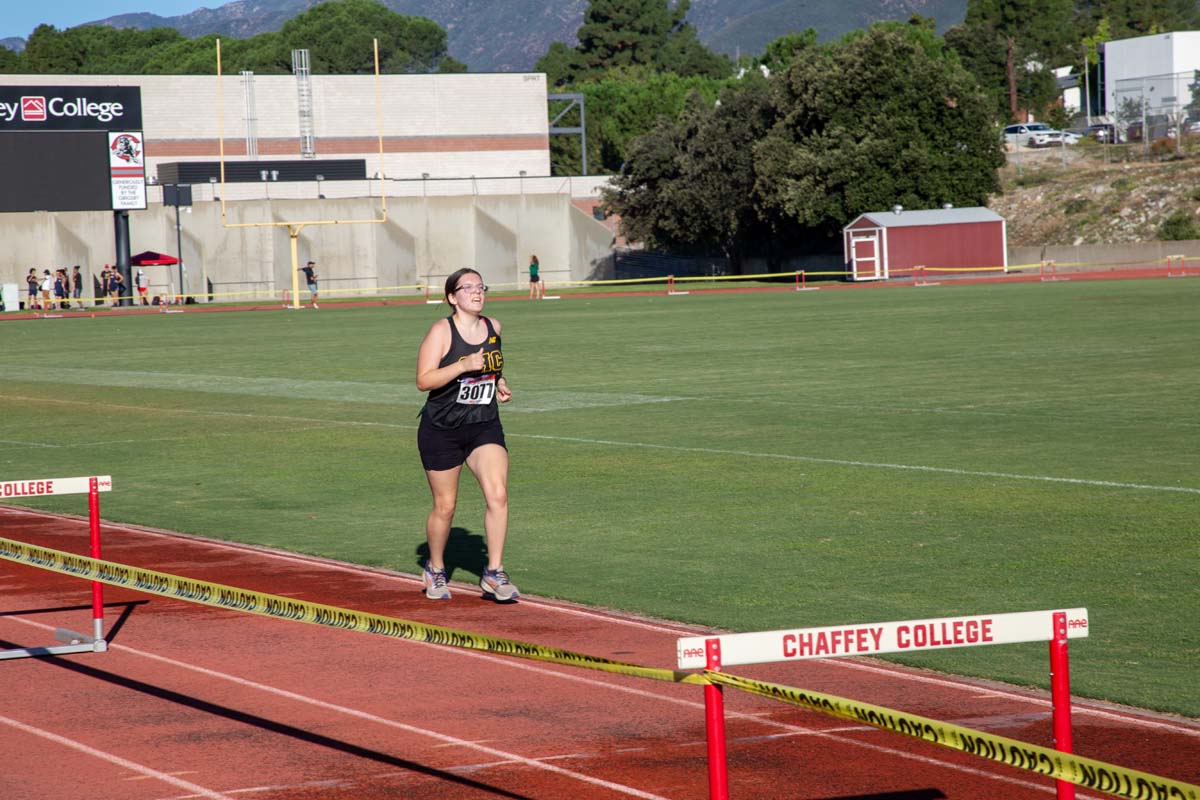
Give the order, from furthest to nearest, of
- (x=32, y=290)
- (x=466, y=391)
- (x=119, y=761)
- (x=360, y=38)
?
1. (x=360, y=38)
2. (x=32, y=290)
3. (x=466, y=391)
4. (x=119, y=761)

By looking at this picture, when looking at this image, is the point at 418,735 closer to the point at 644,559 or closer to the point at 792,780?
the point at 792,780

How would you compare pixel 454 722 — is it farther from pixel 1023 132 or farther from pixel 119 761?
pixel 1023 132

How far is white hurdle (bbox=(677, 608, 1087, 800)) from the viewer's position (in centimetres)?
430

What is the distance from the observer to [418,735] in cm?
703

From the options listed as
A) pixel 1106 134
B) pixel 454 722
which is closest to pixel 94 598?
pixel 454 722

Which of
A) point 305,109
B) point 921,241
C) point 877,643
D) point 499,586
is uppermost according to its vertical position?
point 305,109

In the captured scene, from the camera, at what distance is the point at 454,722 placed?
7.22 meters

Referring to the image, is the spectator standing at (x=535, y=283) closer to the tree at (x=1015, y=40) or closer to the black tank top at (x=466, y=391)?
the black tank top at (x=466, y=391)

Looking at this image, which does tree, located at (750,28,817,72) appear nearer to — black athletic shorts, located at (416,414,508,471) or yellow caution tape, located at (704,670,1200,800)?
black athletic shorts, located at (416,414,508,471)

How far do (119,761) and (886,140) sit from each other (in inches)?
2713

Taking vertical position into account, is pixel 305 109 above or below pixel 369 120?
above

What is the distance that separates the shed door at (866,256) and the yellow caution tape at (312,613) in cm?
6080

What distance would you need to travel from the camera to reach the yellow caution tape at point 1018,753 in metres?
3.59

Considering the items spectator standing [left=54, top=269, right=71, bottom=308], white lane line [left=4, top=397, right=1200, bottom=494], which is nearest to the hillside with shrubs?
spectator standing [left=54, top=269, right=71, bottom=308]
